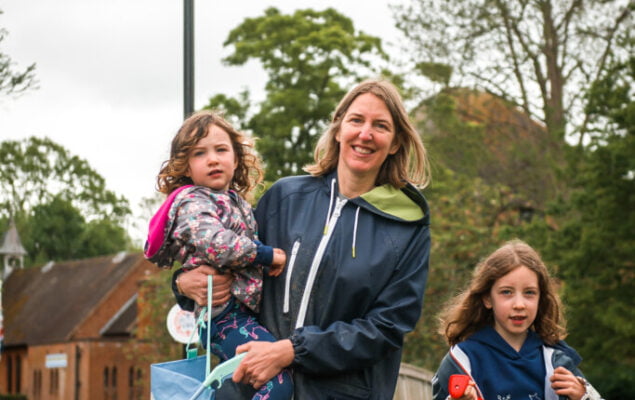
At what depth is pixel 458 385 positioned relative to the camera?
15.0ft

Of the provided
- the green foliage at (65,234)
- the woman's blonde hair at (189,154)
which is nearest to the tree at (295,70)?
the woman's blonde hair at (189,154)

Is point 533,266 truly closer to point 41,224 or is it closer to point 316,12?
point 316,12

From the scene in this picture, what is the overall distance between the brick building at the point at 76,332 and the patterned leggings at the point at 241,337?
47438 millimetres

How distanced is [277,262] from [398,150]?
2.41 ft

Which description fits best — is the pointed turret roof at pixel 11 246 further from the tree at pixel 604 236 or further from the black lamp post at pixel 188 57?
the black lamp post at pixel 188 57

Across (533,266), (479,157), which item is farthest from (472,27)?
(533,266)

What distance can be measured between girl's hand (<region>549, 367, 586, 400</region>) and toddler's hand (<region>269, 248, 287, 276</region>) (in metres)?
1.53

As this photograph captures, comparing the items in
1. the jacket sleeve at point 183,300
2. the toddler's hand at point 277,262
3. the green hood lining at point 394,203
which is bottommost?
the jacket sleeve at point 183,300

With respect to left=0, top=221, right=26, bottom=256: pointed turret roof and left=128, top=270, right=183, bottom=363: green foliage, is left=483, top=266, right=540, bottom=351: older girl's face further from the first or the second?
left=0, top=221, right=26, bottom=256: pointed turret roof

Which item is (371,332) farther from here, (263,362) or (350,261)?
(263,362)

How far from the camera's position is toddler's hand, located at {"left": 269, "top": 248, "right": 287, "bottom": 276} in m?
4.08

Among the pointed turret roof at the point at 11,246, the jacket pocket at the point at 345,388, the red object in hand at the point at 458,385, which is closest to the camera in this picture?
the jacket pocket at the point at 345,388

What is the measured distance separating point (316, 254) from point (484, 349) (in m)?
1.40

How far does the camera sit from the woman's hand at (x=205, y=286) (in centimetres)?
408
